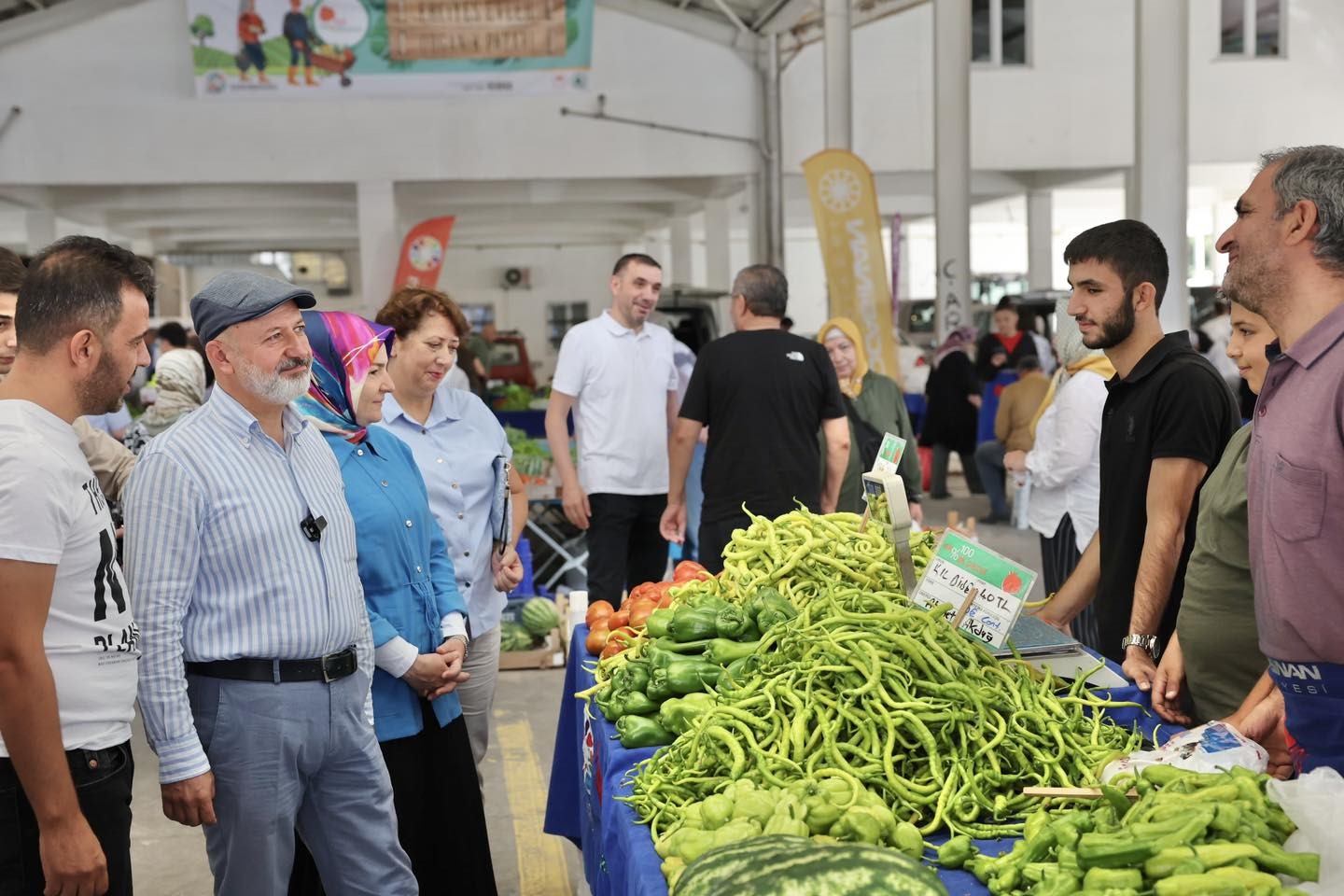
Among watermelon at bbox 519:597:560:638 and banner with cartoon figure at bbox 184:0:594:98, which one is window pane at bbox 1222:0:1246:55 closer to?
banner with cartoon figure at bbox 184:0:594:98

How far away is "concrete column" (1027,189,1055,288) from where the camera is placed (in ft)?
70.2

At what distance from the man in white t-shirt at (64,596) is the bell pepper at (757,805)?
1.14 meters

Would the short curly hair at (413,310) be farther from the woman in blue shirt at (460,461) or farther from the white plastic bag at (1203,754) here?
the white plastic bag at (1203,754)

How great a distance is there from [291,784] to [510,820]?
2310mm

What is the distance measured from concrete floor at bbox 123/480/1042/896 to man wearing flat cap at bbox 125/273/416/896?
1245 millimetres

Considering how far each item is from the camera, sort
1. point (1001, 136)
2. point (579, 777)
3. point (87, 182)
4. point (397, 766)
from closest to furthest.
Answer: point (397, 766), point (579, 777), point (87, 182), point (1001, 136)

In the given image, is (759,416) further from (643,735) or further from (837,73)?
Answer: (837,73)

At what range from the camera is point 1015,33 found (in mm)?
19141

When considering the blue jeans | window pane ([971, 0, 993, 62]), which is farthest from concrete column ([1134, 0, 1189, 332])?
window pane ([971, 0, 993, 62])

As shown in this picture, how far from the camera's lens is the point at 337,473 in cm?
293

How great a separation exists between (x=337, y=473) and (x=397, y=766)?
85 cm

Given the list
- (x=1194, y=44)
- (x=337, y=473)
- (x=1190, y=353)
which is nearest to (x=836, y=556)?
(x=1190, y=353)

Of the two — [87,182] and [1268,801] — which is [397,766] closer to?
[1268,801]

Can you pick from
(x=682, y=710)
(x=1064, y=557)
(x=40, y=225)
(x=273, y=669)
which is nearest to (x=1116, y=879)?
(x=682, y=710)
